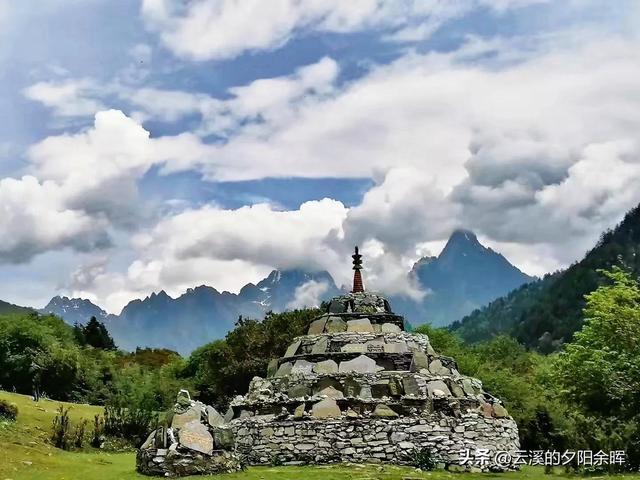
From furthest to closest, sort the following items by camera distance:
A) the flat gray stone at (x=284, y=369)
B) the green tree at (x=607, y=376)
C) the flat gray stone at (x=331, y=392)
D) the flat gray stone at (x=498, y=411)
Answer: the flat gray stone at (x=284, y=369) → the flat gray stone at (x=498, y=411) → the flat gray stone at (x=331, y=392) → the green tree at (x=607, y=376)

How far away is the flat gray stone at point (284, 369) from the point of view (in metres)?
26.9

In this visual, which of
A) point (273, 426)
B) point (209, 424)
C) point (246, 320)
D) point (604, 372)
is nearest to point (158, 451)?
point (209, 424)

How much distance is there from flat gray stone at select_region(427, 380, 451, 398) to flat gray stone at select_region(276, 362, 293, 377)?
537 cm

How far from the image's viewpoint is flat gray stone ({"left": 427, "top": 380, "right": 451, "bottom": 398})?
2417cm

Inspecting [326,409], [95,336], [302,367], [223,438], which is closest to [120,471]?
[223,438]

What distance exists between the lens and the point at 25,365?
174ft

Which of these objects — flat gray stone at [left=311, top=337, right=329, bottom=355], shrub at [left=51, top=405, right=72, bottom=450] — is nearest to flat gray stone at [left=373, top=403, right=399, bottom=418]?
flat gray stone at [left=311, top=337, right=329, bottom=355]

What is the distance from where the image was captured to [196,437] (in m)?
20.0

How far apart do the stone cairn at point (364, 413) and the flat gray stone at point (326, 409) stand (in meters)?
0.03

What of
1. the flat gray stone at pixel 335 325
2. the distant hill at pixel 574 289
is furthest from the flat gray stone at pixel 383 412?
the distant hill at pixel 574 289

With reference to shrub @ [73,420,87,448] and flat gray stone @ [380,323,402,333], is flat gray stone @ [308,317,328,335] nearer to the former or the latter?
flat gray stone @ [380,323,402,333]

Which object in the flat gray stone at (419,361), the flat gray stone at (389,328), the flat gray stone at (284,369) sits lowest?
the flat gray stone at (284,369)

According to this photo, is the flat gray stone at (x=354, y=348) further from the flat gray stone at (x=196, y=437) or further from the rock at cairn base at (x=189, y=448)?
the flat gray stone at (x=196, y=437)

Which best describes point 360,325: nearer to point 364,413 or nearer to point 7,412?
point 364,413
